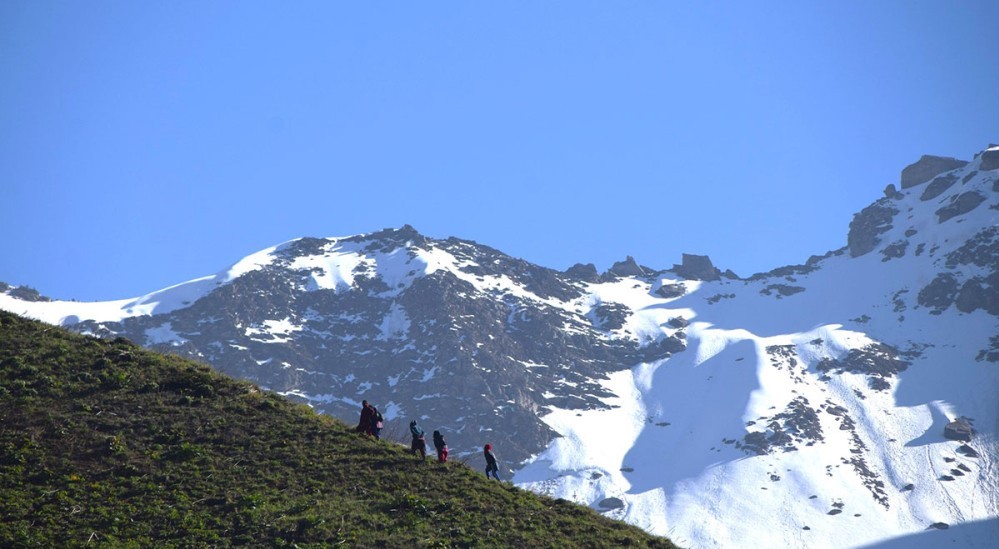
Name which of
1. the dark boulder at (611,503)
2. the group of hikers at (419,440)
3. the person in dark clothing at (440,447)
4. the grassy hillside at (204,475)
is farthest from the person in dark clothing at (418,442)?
the dark boulder at (611,503)

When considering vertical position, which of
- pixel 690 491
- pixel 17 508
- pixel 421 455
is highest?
pixel 690 491

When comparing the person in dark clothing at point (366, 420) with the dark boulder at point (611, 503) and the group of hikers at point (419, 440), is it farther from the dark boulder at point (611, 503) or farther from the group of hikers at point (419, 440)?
the dark boulder at point (611, 503)

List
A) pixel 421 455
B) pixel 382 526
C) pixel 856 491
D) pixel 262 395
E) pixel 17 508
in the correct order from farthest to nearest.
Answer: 1. pixel 856 491
2. pixel 262 395
3. pixel 421 455
4. pixel 382 526
5. pixel 17 508

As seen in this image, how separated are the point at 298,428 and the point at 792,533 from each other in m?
152

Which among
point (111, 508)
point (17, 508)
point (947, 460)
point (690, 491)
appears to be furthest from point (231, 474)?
point (947, 460)

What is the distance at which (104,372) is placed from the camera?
40.5 metres

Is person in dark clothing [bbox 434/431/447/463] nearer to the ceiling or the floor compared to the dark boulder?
nearer to the floor

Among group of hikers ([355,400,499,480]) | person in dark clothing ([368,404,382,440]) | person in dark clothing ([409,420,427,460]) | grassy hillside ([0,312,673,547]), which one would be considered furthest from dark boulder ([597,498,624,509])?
person in dark clothing ([409,420,427,460])

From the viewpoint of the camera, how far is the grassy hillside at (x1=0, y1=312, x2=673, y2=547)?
30750 millimetres

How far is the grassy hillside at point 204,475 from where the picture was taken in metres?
30.8

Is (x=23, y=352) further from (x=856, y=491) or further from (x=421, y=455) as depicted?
(x=856, y=491)

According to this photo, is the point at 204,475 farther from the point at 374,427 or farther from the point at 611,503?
the point at 611,503

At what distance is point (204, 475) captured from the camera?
113ft

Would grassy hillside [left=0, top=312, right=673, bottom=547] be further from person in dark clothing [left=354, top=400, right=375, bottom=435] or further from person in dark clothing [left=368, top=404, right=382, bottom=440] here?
person in dark clothing [left=368, top=404, right=382, bottom=440]
